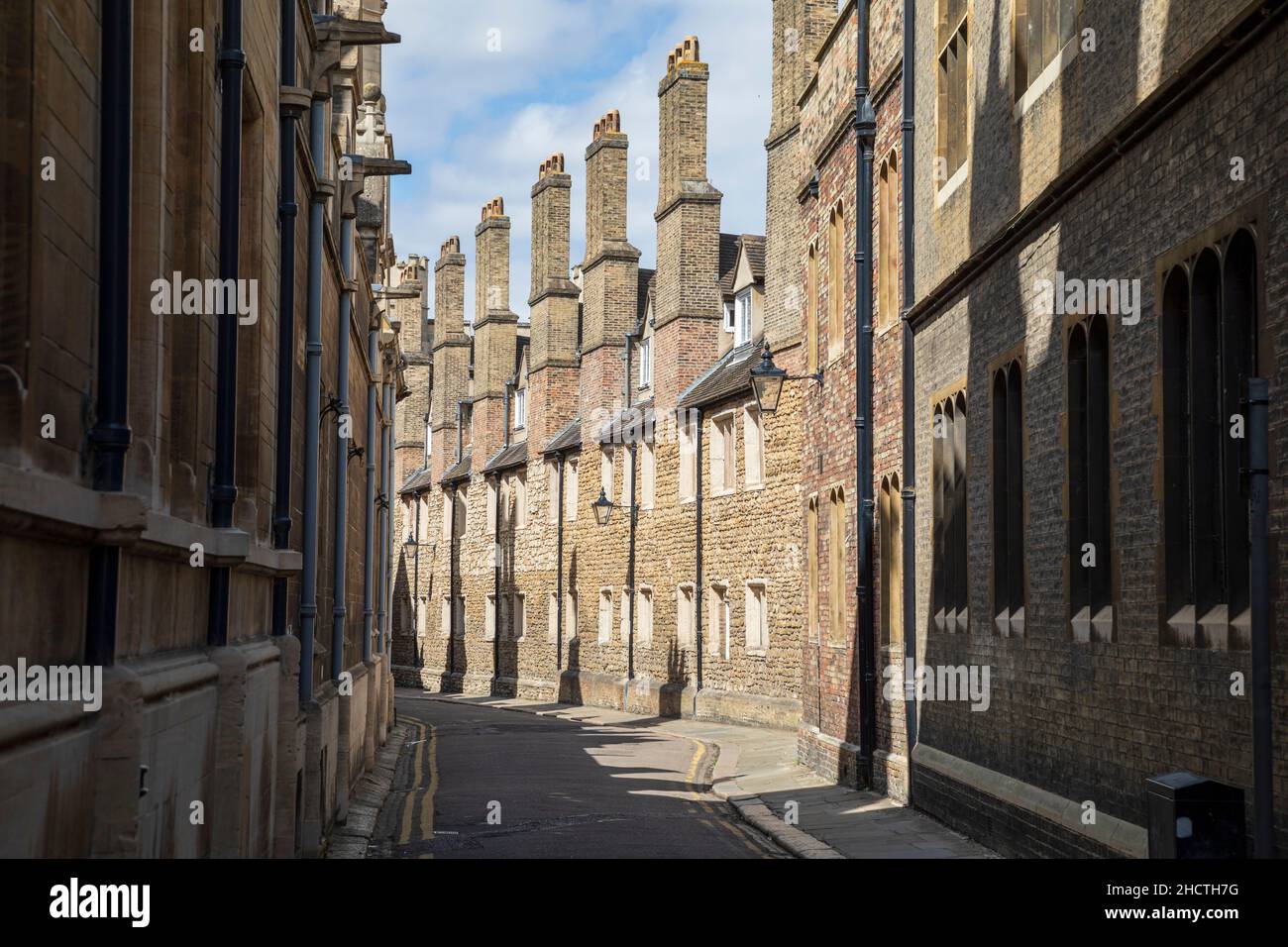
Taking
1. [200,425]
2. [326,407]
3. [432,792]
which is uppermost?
[326,407]

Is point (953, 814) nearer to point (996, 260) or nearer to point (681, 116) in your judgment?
point (996, 260)

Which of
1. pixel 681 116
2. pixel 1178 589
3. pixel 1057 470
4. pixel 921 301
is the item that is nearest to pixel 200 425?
pixel 1178 589

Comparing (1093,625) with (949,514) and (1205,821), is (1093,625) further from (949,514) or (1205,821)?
(949,514)

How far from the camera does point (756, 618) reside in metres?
30.9

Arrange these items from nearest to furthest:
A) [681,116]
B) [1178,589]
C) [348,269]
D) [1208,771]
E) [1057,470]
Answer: [1208,771], [1178,589], [1057,470], [348,269], [681,116]

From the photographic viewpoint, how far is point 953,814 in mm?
14617

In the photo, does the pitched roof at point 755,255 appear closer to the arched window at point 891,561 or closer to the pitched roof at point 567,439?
the pitched roof at point 567,439

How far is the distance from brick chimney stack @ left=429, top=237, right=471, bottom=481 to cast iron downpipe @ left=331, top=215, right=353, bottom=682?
39.3 meters

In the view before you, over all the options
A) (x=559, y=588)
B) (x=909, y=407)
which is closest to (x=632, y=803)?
(x=909, y=407)

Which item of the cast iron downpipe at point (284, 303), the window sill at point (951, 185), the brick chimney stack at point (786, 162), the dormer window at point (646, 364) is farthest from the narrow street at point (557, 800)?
the dormer window at point (646, 364)

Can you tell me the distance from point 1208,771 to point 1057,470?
3597 mm

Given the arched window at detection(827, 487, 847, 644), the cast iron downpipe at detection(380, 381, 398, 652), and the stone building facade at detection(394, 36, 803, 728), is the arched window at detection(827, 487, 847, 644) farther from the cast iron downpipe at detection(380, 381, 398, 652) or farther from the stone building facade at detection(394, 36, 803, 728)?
the cast iron downpipe at detection(380, 381, 398, 652)

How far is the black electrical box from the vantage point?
7.45 metres

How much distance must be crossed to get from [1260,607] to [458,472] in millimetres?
48955
